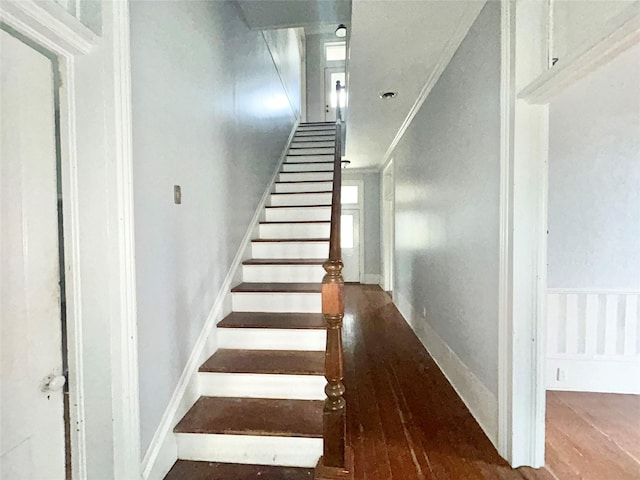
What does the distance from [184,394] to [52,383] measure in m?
0.77

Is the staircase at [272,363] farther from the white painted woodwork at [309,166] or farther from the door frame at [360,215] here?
the door frame at [360,215]

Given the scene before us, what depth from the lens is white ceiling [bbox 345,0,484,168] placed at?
1934 mm

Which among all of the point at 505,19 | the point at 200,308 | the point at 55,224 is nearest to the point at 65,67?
the point at 55,224

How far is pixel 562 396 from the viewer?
7.69 ft

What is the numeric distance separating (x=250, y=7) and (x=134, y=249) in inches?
96.4

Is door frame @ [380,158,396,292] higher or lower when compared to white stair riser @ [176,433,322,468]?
higher

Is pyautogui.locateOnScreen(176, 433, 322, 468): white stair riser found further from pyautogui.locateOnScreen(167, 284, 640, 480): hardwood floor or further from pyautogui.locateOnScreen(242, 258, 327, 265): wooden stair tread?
pyautogui.locateOnScreen(242, 258, 327, 265): wooden stair tread

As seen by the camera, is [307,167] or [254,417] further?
[307,167]

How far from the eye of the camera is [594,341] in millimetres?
2400

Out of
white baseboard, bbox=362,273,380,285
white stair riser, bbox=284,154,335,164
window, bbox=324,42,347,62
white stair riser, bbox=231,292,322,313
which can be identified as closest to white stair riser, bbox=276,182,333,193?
white stair riser, bbox=284,154,335,164

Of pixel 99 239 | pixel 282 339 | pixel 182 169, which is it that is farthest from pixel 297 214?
pixel 99 239

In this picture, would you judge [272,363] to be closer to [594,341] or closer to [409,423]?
[409,423]

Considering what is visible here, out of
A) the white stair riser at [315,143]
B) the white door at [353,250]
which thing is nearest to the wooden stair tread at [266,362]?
the white stair riser at [315,143]

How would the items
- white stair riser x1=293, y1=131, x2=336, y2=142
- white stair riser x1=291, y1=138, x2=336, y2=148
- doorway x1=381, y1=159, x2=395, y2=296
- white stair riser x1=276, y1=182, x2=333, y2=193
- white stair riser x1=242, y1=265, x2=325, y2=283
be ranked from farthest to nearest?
doorway x1=381, y1=159, x2=395, y2=296, white stair riser x1=293, y1=131, x2=336, y2=142, white stair riser x1=291, y1=138, x2=336, y2=148, white stair riser x1=276, y1=182, x2=333, y2=193, white stair riser x1=242, y1=265, x2=325, y2=283
